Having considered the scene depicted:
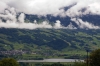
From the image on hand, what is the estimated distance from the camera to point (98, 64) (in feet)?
381

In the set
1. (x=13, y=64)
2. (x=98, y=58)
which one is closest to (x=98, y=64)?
(x=98, y=58)

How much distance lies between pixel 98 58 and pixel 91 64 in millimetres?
4284

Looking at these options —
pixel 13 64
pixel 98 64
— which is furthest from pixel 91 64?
pixel 13 64

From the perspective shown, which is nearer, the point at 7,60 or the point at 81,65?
the point at 81,65

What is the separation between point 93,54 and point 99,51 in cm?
313

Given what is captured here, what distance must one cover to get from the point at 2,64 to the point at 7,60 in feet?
11.5

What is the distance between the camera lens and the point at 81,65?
11331 centimetres

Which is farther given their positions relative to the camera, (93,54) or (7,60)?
(7,60)

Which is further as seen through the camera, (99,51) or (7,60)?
(7,60)

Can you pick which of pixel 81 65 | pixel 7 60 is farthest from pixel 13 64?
pixel 81 65

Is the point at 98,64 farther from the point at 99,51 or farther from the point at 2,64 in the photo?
the point at 2,64

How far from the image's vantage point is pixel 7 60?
13875cm

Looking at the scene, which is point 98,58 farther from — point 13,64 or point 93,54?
point 13,64

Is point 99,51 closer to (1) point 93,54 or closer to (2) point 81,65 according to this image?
(1) point 93,54
